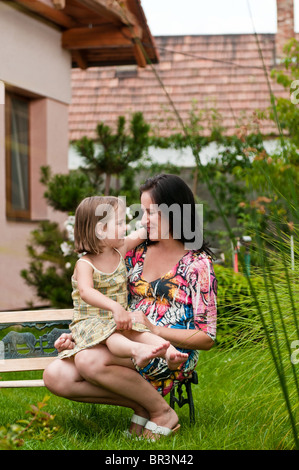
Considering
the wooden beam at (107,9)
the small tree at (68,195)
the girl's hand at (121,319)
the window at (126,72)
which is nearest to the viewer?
the girl's hand at (121,319)

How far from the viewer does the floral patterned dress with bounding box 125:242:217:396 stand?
107 inches

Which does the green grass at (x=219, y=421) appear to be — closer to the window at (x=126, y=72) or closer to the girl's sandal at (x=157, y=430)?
the girl's sandal at (x=157, y=430)

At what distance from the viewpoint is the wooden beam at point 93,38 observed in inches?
306

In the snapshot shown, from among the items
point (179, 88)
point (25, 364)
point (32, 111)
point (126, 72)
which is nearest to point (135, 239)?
point (25, 364)

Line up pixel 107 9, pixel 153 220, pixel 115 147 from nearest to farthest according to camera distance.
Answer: pixel 153 220, pixel 115 147, pixel 107 9

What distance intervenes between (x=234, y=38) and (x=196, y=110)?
9.20 feet

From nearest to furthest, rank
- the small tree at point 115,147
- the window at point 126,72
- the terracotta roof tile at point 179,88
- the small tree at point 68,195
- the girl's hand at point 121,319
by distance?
the girl's hand at point 121,319, the small tree at point 68,195, the small tree at point 115,147, the terracotta roof tile at point 179,88, the window at point 126,72

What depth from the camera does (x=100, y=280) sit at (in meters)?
2.78

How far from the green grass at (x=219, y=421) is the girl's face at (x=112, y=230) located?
650 mm

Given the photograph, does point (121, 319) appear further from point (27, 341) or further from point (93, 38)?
point (93, 38)

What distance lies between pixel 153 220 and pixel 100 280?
0.35m

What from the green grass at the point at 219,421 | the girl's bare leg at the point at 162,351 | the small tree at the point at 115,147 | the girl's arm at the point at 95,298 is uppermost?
the small tree at the point at 115,147

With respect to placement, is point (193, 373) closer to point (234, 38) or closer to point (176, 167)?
point (176, 167)

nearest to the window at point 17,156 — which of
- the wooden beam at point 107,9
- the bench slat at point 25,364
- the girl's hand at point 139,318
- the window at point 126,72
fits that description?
the wooden beam at point 107,9
